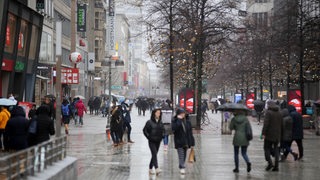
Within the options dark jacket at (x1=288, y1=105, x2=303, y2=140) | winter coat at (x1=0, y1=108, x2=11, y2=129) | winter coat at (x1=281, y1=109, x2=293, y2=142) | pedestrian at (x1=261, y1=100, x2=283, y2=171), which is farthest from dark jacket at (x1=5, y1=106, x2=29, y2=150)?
dark jacket at (x1=288, y1=105, x2=303, y2=140)

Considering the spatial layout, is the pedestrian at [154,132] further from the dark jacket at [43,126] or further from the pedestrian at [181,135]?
the dark jacket at [43,126]

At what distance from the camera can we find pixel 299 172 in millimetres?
17781

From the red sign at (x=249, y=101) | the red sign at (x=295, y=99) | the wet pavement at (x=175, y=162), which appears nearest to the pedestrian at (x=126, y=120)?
the wet pavement at (x=175, y=162)

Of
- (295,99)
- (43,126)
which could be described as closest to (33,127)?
(43,126)

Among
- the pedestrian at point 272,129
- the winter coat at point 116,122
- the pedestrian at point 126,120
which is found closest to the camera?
the pedestrian at point 272,129

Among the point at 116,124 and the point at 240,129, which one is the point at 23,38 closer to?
the point at 116,124

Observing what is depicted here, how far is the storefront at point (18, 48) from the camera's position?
34.6 metres

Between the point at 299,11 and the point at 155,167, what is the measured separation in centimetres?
3002

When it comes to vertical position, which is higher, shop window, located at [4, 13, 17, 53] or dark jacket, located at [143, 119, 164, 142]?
shop window, located at [4, 13, 17, 53]

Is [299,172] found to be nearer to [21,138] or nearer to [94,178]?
[94,178]

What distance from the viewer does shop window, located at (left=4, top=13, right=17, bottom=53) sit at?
3531 centimetres

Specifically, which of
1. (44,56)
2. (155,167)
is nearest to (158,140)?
(155,167)

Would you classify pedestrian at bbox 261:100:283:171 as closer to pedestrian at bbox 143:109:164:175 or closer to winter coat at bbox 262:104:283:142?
winter coat at bbox 262:104:283:142

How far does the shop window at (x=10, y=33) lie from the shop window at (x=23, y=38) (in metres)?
1.44
